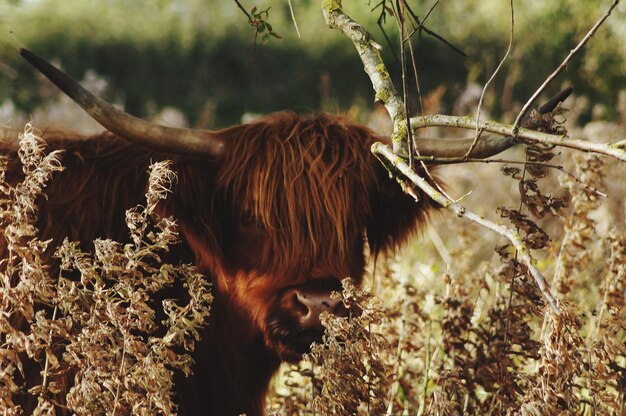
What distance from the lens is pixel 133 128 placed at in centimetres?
366

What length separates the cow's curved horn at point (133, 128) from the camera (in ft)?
11.3

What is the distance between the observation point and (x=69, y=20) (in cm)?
2666

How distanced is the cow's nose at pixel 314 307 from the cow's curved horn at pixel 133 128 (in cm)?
78

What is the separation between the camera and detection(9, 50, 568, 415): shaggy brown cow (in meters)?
3.71

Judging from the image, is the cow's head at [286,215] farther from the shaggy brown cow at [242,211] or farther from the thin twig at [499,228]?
the thin twig at [499,228]

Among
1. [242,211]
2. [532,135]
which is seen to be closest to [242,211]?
[242,211]

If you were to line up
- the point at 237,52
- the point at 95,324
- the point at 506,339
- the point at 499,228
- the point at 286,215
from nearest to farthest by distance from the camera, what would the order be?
the point at 499,228 → the point at 95,324 → the point at 506,339 → the point at 286,215 → the point at 237,52

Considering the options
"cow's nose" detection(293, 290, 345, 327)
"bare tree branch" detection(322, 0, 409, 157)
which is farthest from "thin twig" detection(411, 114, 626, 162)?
"cow's nose" detection(293, 290, 345, 327)

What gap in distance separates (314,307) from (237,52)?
22.4 metres

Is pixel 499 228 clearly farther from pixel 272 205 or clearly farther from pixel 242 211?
pixel 242 211

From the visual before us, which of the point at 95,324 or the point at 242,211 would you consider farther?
the point at 242,211

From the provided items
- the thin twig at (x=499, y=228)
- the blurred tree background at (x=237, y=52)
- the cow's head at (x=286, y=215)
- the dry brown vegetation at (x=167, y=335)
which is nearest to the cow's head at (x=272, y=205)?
the cow's head at (x=286, y=215)

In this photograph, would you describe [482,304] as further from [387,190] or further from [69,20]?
[69,20]

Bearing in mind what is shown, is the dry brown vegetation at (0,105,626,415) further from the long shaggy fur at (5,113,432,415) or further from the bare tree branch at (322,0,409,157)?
the bare tree branch at (322,0,409,157)
